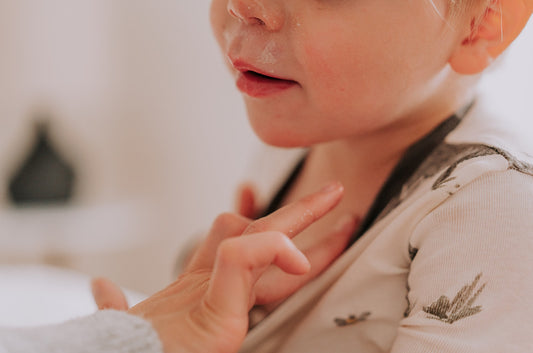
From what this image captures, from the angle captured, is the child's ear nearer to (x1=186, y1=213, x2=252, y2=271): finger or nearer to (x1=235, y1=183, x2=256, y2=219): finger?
(x1=186, y1=213, x2=252, y2=271): finger

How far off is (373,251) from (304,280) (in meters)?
0.08

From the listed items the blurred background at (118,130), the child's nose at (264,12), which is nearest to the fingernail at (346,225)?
the child's nose at (264,12)

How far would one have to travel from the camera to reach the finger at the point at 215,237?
1.85 feet

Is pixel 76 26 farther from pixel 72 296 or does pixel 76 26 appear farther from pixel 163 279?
pixel 72 296

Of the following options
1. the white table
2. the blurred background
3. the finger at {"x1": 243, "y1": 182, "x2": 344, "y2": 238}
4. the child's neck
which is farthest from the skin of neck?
the blurred background

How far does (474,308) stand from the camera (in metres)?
0.40

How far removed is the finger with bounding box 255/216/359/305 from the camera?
1.75ft

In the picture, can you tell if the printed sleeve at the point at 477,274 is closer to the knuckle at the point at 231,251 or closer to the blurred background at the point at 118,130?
the knuckle at the point at 231,251

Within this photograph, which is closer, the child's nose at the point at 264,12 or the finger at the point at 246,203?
the child's nose at the point at 264,12

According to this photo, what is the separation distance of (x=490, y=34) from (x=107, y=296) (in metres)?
0.44

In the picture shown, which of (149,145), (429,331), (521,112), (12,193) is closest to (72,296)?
→ (429,331)

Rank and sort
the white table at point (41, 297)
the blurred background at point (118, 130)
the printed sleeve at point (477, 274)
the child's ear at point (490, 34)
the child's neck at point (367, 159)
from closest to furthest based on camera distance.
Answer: the printed sleeve at point (477, 274), the child's ear at point (490, 34), the child's neck at point (367, 159), the white table at point (41, 297), the blurred background at point (118, 130)

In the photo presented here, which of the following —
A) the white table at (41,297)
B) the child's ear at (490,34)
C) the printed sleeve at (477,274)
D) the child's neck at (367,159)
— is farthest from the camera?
the white table at (41,297)

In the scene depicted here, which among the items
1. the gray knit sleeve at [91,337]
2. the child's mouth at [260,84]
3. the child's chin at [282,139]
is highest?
the child's mouth at [260,84]
